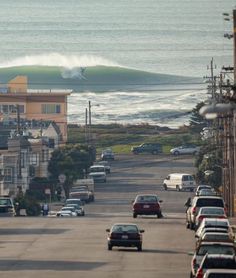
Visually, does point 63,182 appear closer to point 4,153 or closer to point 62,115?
point 4,153

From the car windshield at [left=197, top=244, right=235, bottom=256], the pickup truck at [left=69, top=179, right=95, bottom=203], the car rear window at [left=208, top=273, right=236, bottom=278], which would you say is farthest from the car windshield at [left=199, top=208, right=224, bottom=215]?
the pickup truck at [left=69, top=179, right=95, bottom=203]

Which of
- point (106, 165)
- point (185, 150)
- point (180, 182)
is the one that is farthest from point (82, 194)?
point (185, 150)

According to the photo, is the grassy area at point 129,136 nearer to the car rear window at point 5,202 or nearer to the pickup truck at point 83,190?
the pickup truck at point 83,190

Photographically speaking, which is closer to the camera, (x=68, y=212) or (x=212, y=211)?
(x=212, y=211)

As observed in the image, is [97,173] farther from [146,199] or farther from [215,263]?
[215,263]

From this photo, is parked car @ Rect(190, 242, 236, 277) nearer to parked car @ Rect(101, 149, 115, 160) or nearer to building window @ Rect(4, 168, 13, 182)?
building window @ Rect(4, 168, 13, 182)

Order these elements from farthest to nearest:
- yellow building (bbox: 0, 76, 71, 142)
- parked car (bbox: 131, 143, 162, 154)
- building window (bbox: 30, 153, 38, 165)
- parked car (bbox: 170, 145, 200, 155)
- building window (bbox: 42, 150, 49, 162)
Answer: yellow building (bbox: 0, 76, 71, 142), parked car (bbox: 131, 143, 162, 154), parked car (bbox: 170, 145, 200, 155), building window (bbox: 42, 150, 49, 162), building window (bbox: 30, 153, 38, 165)
